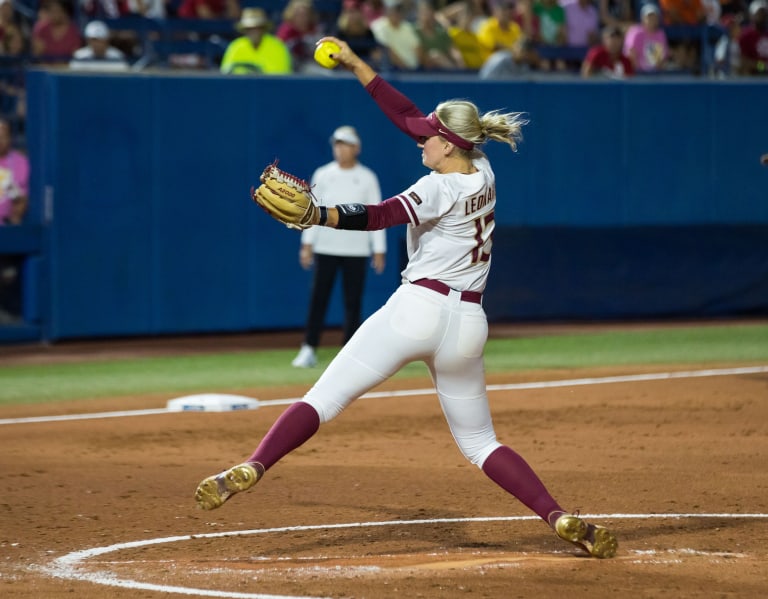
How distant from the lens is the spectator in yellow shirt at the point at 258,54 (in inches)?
640

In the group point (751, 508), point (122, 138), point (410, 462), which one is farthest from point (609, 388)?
point (122, 138)

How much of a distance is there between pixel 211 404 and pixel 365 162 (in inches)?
240

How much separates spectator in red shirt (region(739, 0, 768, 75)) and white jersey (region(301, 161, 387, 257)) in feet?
28.5

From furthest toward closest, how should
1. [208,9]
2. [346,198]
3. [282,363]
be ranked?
1. [208,9]
2. [282,363]
3. [346,198]

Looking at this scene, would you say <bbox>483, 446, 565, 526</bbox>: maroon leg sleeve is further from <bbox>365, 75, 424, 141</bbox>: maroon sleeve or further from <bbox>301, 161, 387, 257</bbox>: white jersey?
<bbox>301, 161, 387, 257</bbox>: white jersey

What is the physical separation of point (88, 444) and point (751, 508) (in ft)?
14.9

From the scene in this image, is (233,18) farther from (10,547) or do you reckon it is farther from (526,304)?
(10,547)

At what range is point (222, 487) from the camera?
20.5 ft

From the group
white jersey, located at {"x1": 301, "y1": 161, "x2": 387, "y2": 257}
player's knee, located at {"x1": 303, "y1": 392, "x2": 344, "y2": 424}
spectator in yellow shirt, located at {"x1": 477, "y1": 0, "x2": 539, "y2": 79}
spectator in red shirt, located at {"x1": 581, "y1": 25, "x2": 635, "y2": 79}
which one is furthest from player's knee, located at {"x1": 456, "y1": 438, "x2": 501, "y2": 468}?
spectator in red shirt, located at {"x1": 581, "y1": 25, "x2": 635, "y2": 79}

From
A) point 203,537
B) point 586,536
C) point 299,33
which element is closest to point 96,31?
point 299,33

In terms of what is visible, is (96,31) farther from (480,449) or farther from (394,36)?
(480,449)

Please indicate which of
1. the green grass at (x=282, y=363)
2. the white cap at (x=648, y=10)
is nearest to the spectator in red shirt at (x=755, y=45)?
the white cap at (x=648, y=10)

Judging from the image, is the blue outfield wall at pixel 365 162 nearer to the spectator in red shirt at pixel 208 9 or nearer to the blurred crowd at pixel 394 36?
the blurred crowd at pixel 394 36

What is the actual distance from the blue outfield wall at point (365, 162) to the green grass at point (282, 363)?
1.16m
